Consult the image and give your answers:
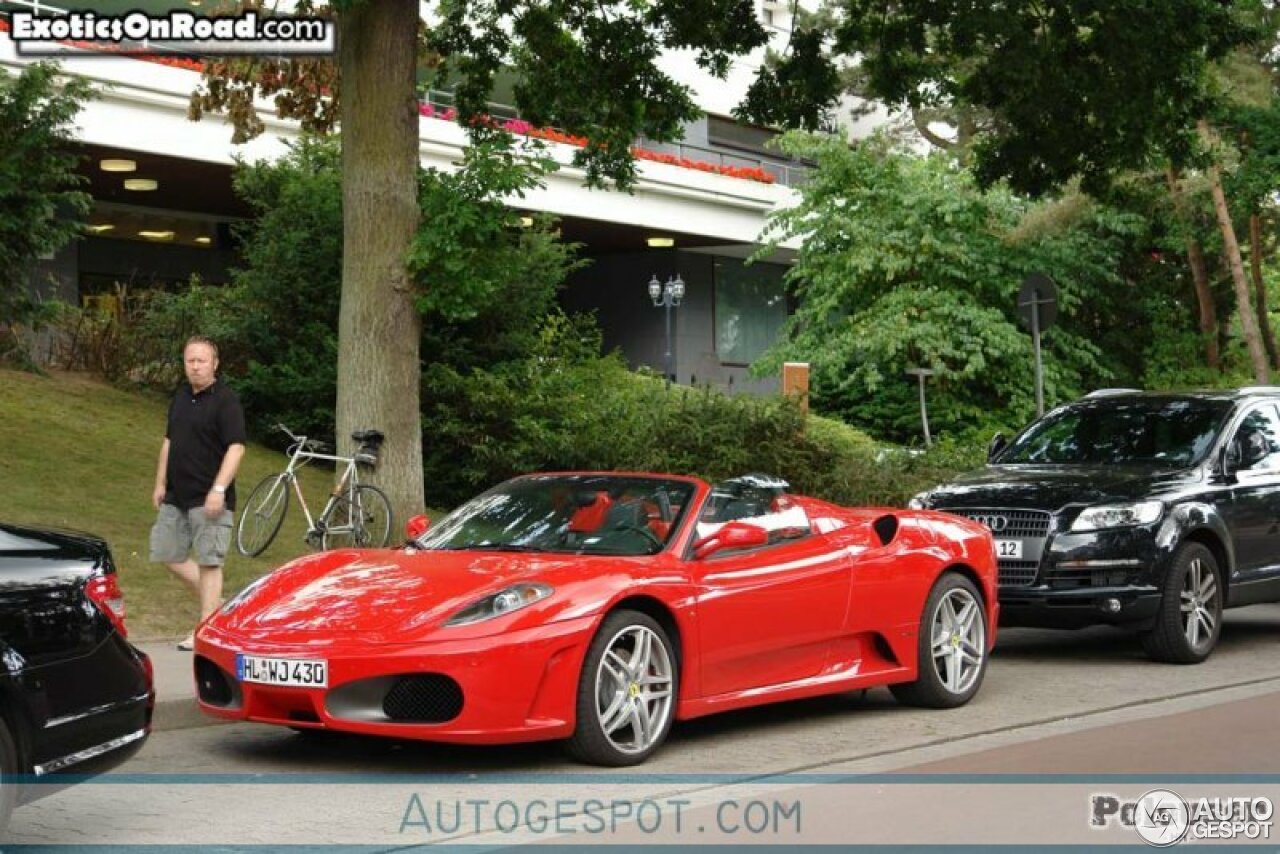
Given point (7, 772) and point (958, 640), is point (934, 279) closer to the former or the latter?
point (958, 640)

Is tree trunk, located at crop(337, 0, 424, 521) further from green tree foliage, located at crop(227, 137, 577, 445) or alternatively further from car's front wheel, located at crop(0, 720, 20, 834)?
car's front wheel, located at crop(0, 720, 20, 834)

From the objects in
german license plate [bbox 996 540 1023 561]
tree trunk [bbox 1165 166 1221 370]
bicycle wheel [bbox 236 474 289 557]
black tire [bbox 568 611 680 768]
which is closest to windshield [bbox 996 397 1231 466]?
german license plate [bbox 996 540 1023 561]

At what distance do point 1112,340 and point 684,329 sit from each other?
1228cm

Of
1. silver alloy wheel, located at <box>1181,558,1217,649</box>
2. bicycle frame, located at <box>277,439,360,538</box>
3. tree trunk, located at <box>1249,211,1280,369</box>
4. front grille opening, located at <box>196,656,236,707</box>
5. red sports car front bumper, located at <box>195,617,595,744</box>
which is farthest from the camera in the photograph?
tree trunk, located at <box>1249,211,1280,369</box>

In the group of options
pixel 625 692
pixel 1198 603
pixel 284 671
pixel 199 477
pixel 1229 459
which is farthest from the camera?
pixel 1229 459

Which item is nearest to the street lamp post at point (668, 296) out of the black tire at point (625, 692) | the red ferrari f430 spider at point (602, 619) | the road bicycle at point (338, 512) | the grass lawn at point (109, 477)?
the grass lawn at point (109, 477)

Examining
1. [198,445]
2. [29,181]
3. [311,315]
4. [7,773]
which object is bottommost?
[7,773]

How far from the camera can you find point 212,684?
7.82 m

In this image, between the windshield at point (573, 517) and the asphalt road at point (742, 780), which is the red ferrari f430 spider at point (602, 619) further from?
the asphalt road at point (742, 780)

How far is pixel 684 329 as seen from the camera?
45.8 meters

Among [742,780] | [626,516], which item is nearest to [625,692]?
[742,780]

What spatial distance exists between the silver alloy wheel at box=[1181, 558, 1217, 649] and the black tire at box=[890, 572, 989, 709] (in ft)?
7.14

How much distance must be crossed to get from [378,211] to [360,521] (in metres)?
2.68

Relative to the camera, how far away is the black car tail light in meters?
6.11
